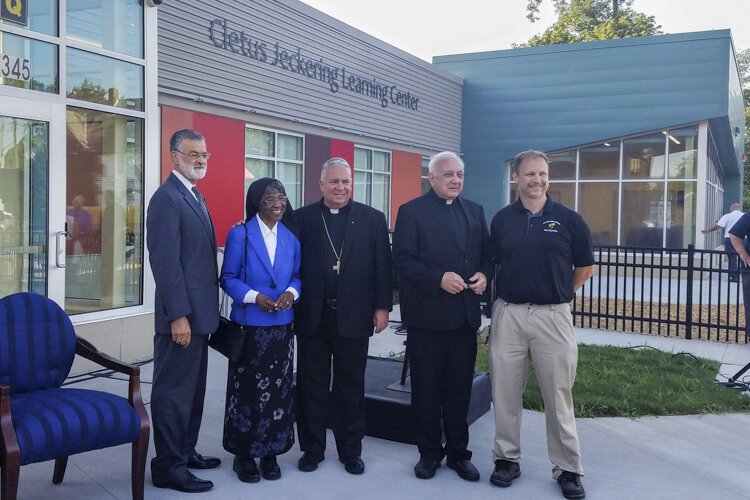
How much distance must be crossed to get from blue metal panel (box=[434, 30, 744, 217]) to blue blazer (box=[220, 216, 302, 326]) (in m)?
15.7

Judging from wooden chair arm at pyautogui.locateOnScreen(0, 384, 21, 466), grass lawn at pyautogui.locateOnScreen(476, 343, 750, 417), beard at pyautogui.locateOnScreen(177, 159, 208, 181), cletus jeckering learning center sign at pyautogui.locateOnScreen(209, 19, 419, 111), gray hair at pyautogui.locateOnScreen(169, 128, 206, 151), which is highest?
cletus jeckering learning center sign at pyautogui.locateOnScreen(209, 19, 419, 111)

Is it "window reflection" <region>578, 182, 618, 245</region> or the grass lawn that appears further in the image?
"window reflection" <region>578, 182, 618, 245</region>

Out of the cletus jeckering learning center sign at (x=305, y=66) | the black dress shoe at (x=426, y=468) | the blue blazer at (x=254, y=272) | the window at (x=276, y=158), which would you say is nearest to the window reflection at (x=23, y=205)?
the blue blazer at (x=254, y=272)

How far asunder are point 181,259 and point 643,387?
422 centimetres

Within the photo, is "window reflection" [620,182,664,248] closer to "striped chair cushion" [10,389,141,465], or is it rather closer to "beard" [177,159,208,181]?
"beard" [177,159,208,181]

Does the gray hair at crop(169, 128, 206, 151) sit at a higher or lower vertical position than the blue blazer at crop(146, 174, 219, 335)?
higher

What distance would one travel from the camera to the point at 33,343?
369cm

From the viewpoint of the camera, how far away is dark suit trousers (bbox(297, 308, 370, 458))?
4109 mm

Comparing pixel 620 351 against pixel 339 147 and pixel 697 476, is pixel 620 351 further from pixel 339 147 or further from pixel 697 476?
pixel 339 147

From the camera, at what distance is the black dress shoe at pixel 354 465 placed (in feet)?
13.3

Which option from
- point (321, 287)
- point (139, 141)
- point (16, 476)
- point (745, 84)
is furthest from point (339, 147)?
point (745, 84)

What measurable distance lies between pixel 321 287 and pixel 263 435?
2.89ft

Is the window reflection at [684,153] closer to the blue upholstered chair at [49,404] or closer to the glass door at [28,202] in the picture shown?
the glass door at [28,202]

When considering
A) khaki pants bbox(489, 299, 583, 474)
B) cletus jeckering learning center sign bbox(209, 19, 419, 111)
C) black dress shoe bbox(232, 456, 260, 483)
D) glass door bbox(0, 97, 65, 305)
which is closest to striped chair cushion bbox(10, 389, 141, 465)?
black dress shoe bbox(232, 456, 260, 483)
